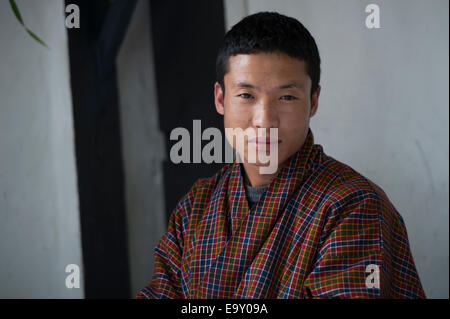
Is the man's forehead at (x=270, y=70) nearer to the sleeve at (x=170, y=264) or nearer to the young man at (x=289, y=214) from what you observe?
the young man at (x=289, y=214)

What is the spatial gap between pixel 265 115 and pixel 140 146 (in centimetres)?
93

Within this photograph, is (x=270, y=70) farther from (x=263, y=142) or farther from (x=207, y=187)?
(x=207, y=187)

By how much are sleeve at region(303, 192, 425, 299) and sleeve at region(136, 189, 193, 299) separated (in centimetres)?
34

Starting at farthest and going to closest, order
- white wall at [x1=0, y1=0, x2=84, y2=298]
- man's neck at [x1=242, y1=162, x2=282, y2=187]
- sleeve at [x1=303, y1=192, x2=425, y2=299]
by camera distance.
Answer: white wall at [x1=0, y1=0, x2=84, y2=298] < man's neck at [x1=242, y1=162, x2=282, y2=187] < sleeve at [x1=303, y1=192, x2=425, y2=299]

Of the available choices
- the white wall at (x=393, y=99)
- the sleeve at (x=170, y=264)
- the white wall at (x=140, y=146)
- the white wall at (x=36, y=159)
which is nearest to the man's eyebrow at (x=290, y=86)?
the sleeve at (x=170, y=264)

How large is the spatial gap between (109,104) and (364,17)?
Answer: 0.90 metres

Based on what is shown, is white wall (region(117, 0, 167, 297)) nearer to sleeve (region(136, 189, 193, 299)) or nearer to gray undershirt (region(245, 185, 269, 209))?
sleeve (region(136, 189, 193, 299))

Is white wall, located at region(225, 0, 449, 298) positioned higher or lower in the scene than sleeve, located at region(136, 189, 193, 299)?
higher

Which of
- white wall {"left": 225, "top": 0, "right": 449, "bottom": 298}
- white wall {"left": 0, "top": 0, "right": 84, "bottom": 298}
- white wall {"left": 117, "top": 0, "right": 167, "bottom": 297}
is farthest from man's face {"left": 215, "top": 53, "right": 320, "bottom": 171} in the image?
white wall {"left": 117, "top": 0, "right": 167, "bottom": 297}

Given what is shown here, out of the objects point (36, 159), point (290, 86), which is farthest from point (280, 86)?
point (36, 159)

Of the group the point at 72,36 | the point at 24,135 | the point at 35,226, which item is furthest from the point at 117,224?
the point at 72,36

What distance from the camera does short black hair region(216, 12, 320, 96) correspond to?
100 cm

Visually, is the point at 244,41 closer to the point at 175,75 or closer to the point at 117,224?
the point at 175,75

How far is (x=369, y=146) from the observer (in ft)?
4.96
